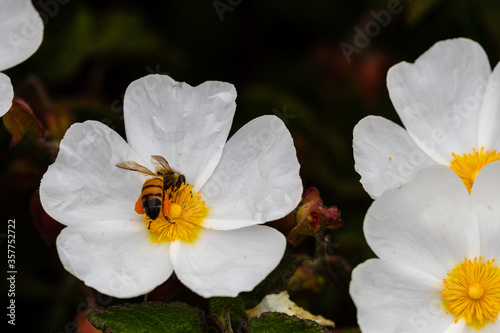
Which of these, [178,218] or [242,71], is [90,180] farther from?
[242,71]

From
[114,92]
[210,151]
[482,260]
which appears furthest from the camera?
[114,92]

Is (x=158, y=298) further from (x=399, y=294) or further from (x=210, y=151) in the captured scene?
Answer: (x=399, y=294)

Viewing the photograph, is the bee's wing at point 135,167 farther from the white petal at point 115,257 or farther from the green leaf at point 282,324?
the green leaf at point 282,324

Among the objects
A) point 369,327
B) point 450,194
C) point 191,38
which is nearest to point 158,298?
point 369,327

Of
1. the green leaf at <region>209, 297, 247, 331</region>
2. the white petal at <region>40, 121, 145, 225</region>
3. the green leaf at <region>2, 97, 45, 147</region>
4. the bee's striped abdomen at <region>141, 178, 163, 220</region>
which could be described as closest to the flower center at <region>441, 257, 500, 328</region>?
the green leaf at <region>209, 297, 247, 331</region>

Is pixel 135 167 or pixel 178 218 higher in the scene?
pixel 135 167

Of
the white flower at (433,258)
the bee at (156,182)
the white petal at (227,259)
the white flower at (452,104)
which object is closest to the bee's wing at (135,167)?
the bee at (156,182)

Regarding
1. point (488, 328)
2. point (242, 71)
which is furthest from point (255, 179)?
point (242, 71)

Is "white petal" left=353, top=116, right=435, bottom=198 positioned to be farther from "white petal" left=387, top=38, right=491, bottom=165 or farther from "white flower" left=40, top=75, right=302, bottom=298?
"white flower" left=40, top=75, right=302, bottom=298
